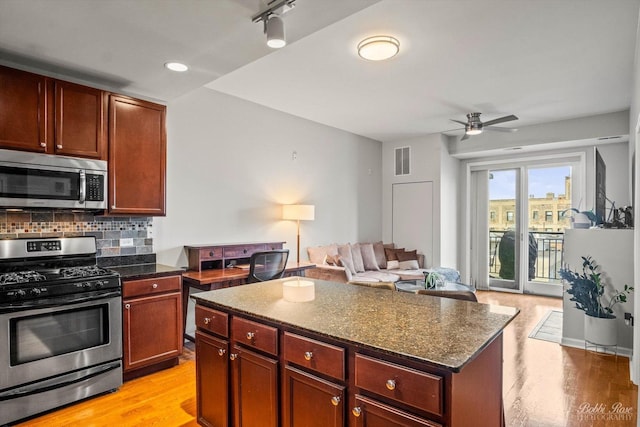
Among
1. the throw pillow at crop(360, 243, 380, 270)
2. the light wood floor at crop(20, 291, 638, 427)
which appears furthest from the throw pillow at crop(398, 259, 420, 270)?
the light wood floor at crop(20, 291, 638, 427)

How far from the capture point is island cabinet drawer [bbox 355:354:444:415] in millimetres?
1214

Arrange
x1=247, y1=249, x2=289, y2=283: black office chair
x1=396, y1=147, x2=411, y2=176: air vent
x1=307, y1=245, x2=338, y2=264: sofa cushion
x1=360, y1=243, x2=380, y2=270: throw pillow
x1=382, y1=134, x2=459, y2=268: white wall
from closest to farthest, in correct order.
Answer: x1=247, y1=249, x2=289, y2=283: black office chair, x1=307, y1=245, x2=338, y2=264: sofa cushion, x1=360, y1=243, x2=380, y2=270: throw pillow, x1=382, y1=134, x2=459, y2=268: white wall, x1=396, y1=147, x2=411, y2=176: air vent

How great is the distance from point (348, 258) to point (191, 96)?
10.2ft

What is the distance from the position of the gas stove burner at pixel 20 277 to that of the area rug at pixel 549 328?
4730mm

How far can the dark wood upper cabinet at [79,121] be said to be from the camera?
2.83 meters

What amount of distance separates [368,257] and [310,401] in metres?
4.57

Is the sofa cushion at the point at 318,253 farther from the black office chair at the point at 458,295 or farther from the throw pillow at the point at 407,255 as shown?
the black office chair at the point at 458,295

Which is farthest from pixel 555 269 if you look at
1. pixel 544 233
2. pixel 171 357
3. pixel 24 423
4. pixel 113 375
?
pixel 24 423

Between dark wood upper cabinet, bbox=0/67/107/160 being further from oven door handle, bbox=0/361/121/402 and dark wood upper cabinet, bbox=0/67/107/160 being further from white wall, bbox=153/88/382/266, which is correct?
oven door handle, bbox=0/361/121/402

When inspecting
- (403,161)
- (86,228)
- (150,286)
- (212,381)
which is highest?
(403,161)

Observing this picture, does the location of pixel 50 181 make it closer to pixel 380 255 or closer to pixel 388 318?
pixel 388 318

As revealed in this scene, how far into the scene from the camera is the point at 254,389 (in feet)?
5.95

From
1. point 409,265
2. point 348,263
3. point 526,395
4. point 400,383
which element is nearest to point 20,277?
point 400,383

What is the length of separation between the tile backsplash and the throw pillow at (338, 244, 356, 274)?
2.76 m
